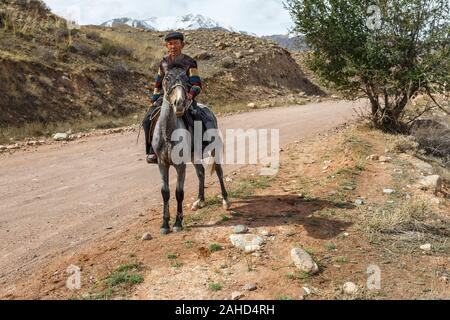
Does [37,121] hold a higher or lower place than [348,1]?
lower

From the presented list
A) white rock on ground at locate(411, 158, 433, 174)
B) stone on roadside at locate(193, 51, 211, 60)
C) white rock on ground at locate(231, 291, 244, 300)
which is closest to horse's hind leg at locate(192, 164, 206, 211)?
white rock on ground at locate(231, 291, 244, 300)

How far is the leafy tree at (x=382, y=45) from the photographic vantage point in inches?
590

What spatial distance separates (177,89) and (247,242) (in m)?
2.73

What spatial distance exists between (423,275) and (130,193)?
6966 mm

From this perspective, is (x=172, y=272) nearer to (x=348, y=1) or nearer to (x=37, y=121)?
(x=348, y=1)

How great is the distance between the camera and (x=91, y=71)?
79.9 ft

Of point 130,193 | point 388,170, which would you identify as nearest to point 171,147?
point 130,193

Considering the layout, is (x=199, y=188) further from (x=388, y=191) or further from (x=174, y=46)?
(x=388, y=191)

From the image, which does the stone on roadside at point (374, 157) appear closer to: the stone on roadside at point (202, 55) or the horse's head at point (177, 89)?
the horse's head at point (177, 89)

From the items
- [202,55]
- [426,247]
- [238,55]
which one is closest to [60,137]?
[426,247]

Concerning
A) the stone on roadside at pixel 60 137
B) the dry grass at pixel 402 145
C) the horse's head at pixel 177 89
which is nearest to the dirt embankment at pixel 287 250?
the horse's head at pixel 177 89

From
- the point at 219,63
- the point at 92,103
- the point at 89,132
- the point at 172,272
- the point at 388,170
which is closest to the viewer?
the point at 172,272

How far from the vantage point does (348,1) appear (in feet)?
51.5

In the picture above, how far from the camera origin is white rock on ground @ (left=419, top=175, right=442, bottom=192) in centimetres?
1070
